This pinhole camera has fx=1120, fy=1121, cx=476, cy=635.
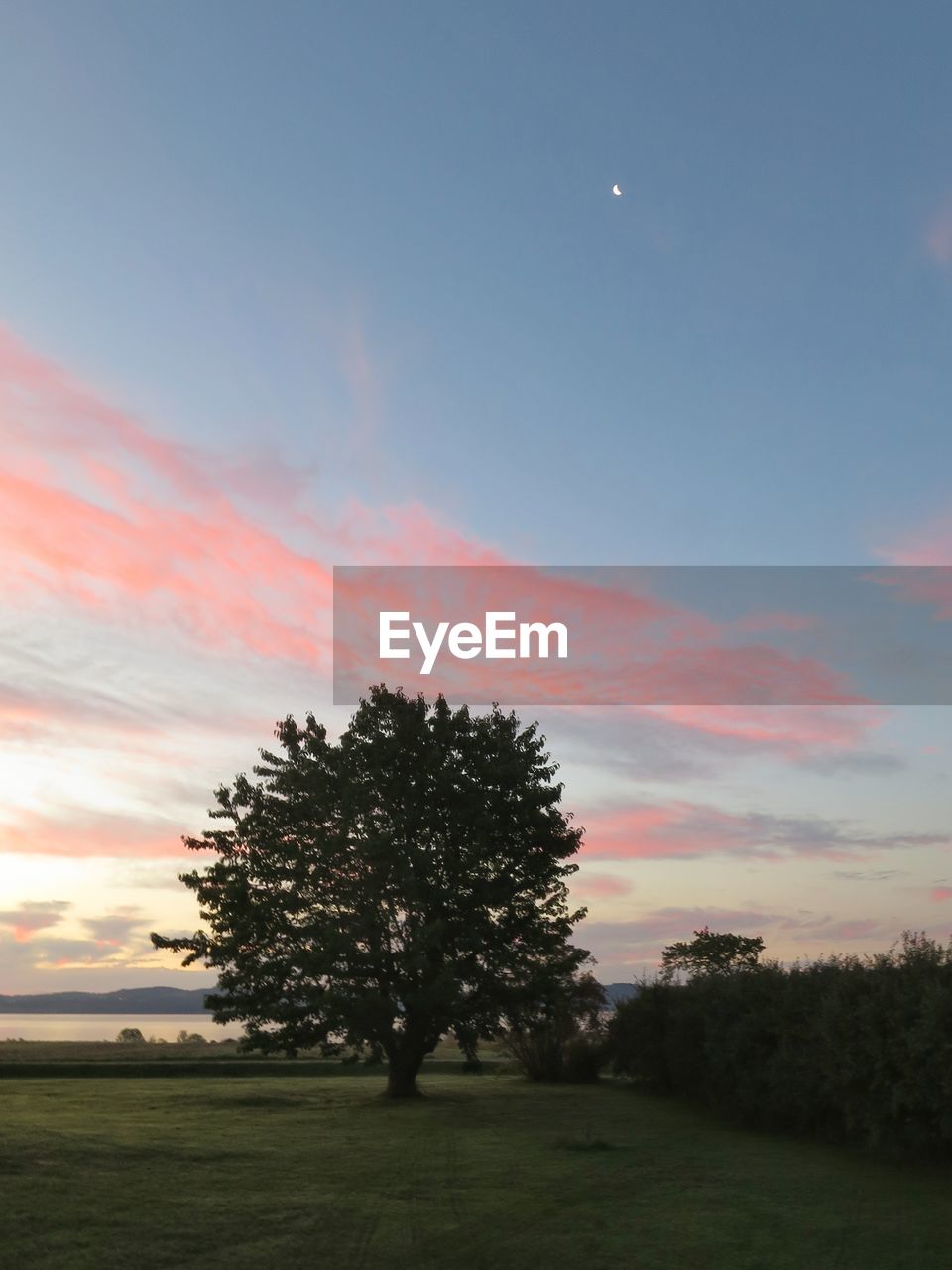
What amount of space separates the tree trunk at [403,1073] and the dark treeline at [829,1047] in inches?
294

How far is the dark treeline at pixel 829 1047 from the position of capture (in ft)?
61.0

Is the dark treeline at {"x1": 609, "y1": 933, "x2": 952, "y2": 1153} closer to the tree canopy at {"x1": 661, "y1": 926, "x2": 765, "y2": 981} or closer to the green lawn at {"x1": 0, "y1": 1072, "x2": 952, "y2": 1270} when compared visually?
the green lawn at {"x1": 0, "y1": 1072, "x2": 952, "y2": 1270}

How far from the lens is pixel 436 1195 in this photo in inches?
589

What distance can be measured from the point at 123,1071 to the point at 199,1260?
31.9 metres

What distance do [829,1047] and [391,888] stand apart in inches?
471

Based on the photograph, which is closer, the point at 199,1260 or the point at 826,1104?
Result: the point at 199,1260

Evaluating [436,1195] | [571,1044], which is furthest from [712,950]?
[436,1195]

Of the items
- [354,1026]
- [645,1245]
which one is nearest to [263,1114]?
[354,1026]

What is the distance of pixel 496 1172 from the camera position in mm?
17156

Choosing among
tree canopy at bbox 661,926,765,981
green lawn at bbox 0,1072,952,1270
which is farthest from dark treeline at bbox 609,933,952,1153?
tree canopy at bbox 661,926,765,981

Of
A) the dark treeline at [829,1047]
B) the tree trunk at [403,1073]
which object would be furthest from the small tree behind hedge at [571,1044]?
the tree trunk at [403,1073]

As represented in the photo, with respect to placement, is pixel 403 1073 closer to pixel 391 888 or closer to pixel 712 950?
pixel 391 888

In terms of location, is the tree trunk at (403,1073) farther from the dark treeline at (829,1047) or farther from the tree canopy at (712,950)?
the tree canopy at (712,950)

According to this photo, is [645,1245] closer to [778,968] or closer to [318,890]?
[778,968]
